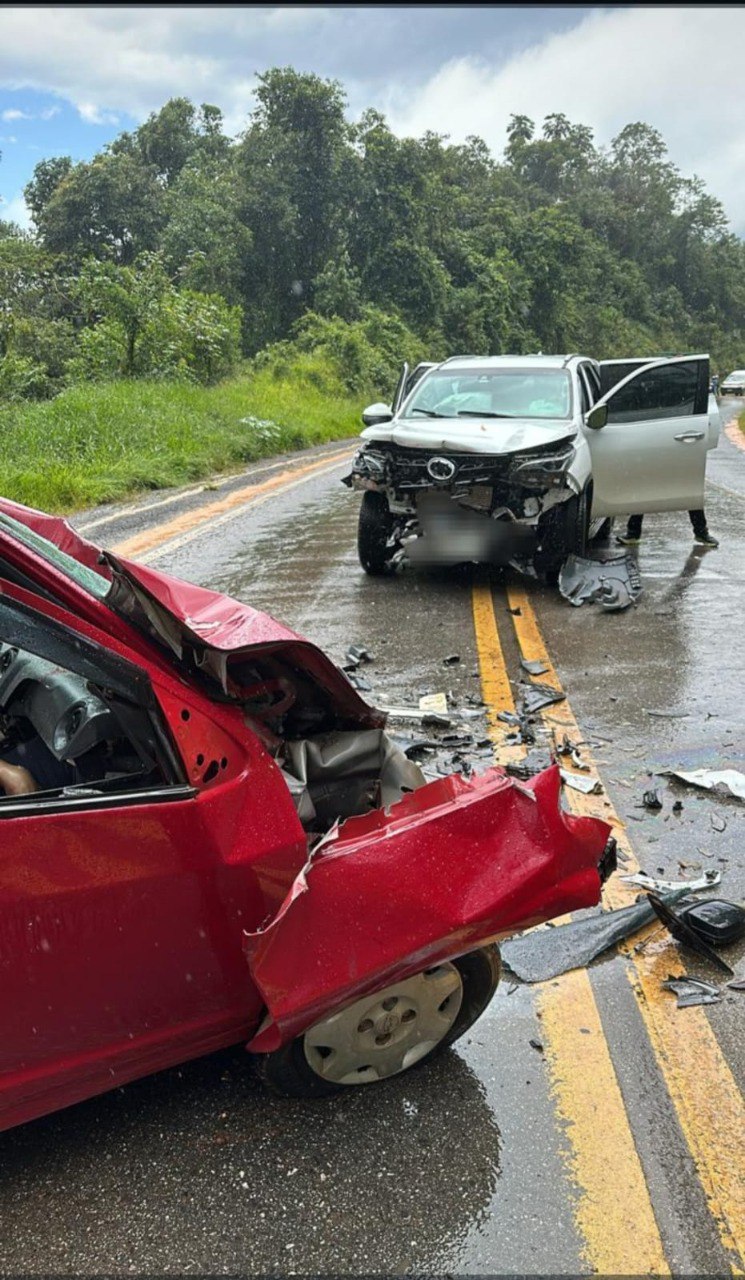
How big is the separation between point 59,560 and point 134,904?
946mm

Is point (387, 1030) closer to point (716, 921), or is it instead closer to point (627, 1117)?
point (627, 1117)

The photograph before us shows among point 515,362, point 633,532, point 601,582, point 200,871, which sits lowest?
point 633,532

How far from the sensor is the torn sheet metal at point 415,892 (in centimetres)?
217

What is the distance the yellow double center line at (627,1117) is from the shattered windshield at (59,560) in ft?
5.32

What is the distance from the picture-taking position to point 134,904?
216cm

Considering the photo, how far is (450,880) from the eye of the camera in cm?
227

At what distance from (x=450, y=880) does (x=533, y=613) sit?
5.07 metres

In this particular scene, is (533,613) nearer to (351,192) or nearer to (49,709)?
(49,709)

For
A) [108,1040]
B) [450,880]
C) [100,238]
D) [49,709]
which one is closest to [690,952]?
[450,880]

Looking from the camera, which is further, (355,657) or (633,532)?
(633,532)

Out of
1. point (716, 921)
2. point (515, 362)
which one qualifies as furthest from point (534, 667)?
point (515, 362)

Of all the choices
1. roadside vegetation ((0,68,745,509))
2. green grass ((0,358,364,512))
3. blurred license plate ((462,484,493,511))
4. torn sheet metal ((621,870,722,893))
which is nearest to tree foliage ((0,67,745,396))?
roadside vegetation ((0,68,745,509))

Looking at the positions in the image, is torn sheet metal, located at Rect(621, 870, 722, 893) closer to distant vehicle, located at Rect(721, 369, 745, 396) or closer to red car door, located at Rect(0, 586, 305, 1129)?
red car door, located at Rect(0, 586, 305, 1129)

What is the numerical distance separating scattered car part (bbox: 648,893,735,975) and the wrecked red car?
70 centimetres
